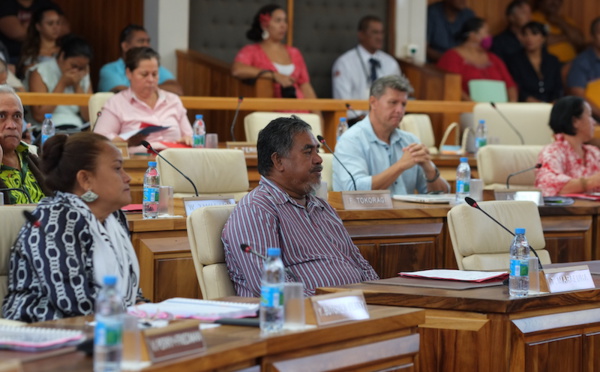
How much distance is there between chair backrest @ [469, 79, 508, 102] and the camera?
8.66 m

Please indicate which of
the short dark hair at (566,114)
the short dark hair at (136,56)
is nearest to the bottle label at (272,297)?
the short dark hair at (566,114)

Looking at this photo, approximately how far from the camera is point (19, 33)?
7.67 metres

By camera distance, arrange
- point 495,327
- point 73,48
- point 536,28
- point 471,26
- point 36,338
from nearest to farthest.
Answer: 1. point 36,338
2. point 495,327
3. point 73,48
4. point 471,26
5. point 536,28

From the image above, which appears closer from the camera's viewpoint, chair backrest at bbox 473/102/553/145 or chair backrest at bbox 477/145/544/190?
chair backrest at bbox 477/145/544/190

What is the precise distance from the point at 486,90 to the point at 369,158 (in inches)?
148

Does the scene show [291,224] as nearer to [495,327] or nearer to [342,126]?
[495,327]

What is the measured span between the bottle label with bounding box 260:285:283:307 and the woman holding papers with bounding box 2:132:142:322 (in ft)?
1.60

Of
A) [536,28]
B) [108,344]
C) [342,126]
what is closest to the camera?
[108,344]

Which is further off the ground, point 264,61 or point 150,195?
point 264,61

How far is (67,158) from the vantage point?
8.73ft

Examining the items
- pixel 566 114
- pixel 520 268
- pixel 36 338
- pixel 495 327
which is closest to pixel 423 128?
pixel 566 114

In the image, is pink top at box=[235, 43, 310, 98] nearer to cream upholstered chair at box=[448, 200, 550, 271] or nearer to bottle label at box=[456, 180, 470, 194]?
bottle label at box=[456, 180, 470, 194]

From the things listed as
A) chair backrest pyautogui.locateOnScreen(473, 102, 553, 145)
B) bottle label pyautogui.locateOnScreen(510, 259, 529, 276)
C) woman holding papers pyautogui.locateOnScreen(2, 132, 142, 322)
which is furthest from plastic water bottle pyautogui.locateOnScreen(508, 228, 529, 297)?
chair backrest pyautogui.locateOnScreen(473, 102, 553, 145)

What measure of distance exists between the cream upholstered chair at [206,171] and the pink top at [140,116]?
38.5 inches
